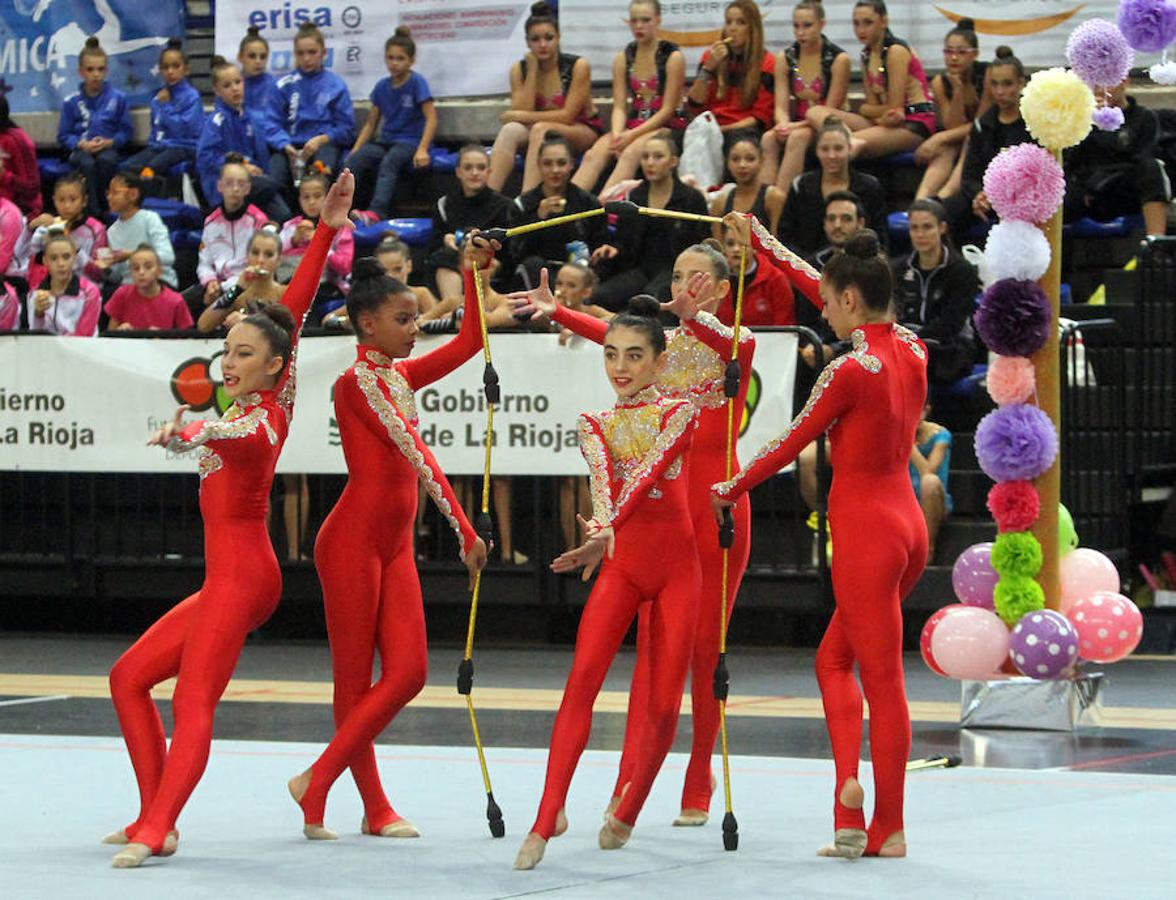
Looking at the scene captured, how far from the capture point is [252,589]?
578 centimetres

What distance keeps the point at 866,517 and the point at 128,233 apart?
814 cm

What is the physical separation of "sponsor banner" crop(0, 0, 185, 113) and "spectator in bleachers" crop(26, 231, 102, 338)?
125 inches

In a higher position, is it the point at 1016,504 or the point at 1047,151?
the point at 1047,151

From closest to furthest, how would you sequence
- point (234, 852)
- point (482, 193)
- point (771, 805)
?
point (234, 852), point (771, 805), point (482, 193)

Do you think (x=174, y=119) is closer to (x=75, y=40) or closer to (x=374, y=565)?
(x=75, y=40)

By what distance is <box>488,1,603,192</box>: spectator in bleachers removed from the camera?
1278 centimetres

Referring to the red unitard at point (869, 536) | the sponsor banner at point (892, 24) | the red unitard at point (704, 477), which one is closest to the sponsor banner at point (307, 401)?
the sponsor banner at point (892, 24)

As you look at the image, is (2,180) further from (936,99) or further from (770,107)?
(936,99)

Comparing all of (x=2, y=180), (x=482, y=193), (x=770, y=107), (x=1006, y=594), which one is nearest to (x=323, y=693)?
(x=1006, y=594)

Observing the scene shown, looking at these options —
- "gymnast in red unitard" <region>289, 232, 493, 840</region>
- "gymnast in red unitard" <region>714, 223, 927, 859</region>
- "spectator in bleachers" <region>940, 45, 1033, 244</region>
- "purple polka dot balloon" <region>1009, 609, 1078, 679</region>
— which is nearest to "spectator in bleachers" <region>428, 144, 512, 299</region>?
"spectator in bleachers" <region>940, 45, 1033, 244</region>

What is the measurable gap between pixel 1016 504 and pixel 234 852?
3.85m

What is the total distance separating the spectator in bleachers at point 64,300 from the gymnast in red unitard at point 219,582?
20.5 feet

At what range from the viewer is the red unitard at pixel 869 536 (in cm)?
555

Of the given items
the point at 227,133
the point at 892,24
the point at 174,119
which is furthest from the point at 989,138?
the point at 174,119
